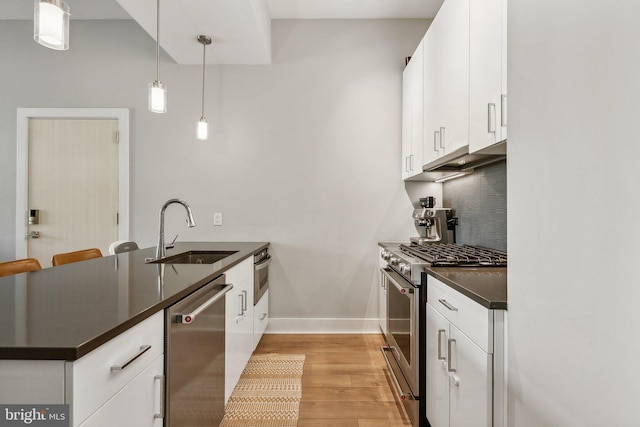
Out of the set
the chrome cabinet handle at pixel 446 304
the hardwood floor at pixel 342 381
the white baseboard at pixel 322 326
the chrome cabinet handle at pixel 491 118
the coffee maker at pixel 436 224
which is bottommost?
the hardwood floor at pixel 342 381

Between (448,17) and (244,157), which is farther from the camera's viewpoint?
(244,157)

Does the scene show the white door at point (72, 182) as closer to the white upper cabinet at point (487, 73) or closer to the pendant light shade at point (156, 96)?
the pendant light shade at point (156, 96)

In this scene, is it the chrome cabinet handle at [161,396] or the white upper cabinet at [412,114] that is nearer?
the chrome cabinet handle at [161,396]

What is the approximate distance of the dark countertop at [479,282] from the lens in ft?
3.62

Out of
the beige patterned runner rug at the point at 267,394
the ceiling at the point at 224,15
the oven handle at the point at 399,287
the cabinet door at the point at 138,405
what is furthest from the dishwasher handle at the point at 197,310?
the ceiling at the point at 224,15

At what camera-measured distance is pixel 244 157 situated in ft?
10.8

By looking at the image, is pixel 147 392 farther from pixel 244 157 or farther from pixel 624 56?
pixel 244 157

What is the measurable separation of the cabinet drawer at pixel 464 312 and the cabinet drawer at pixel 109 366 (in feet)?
3.34

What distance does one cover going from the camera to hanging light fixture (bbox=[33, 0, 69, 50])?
3.71 feet

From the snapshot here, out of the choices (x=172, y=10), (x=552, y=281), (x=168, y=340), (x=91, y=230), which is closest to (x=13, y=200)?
(x=91, y=230)

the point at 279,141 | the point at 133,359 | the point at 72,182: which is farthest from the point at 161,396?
the point at 72,182

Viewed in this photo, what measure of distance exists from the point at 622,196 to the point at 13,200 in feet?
14.4

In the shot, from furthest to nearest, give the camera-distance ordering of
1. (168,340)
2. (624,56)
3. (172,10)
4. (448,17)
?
(172,10), (448,17), (168,340), (624,56)

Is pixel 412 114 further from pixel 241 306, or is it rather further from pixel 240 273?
pixel 241 306
